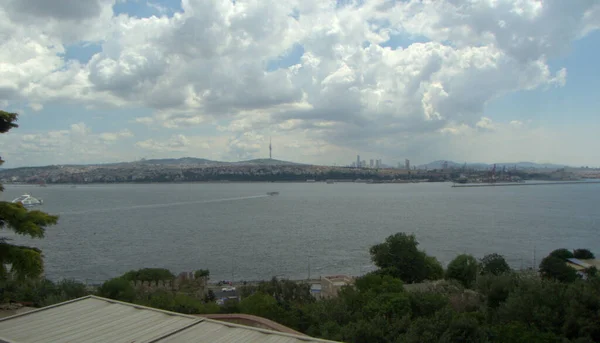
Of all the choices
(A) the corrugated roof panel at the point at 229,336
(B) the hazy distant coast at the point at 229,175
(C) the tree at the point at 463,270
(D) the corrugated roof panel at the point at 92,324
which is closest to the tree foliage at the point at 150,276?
(C) the tree at the point at 463,270

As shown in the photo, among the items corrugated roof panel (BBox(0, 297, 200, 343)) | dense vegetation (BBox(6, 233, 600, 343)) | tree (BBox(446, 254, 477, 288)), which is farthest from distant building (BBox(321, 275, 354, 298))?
Answer: corrugated roof panel (BBox(0, 297, 200, 343))

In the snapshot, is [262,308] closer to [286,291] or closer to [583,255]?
[286,291]

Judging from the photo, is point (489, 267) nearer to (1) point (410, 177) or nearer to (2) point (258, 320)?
(2) point (258, 320)

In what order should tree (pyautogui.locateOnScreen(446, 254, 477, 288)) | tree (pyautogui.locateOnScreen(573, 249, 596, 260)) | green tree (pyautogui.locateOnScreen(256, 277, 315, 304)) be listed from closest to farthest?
green tree (pyautogui.locateOnScreen(256, 277, 315, 304))
tree (pyautogui.locateOnScreen(446, 254, 477, 288))
tree (pyautogui.locateOnScreen(573, 249, 596, 260))

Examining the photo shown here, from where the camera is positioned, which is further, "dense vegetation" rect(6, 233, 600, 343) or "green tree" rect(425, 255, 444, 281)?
"green tree" rect(425, 255, 444, 281)

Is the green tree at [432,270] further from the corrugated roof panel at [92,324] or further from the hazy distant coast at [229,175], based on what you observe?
the hazy distant coast at [229,175]

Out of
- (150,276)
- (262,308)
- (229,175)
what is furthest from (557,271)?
(229,175)

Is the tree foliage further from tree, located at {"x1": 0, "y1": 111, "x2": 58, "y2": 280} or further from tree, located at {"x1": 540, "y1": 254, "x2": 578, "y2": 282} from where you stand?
tree, located at {"x1": 540, "y1": 254, "x2": 578, "y2": 282}

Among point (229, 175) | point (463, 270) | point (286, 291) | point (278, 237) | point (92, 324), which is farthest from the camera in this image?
point (229, 175)
